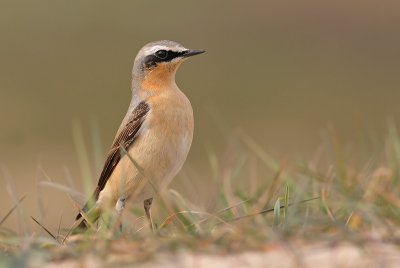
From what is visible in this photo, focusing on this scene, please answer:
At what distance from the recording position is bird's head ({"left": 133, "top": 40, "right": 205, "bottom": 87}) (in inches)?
346

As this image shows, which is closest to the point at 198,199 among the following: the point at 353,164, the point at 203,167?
the point at 353,164

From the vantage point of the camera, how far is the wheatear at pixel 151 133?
8266 millimetres

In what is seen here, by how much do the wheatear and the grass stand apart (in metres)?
0.72

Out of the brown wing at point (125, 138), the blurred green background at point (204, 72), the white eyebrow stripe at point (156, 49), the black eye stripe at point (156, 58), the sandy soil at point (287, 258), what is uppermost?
the white eyebrow stripe at point (156, 49)

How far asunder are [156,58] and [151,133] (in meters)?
0.78

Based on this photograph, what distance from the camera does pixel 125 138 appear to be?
8.64 meters

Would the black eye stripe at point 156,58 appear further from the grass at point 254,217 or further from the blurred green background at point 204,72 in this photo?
the blurred green background at point 204,72

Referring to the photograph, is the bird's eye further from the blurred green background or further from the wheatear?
the blurred green background

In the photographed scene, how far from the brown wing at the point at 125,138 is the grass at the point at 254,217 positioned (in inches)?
43.5

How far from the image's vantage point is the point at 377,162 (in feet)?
24.3

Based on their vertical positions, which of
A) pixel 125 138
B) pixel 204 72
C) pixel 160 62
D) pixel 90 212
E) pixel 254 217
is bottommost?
pixel 204 72

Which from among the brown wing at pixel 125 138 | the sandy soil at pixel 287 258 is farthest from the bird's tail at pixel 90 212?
the sandy soil at pixel 287 258

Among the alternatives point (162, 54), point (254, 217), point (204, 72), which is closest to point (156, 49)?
point (162, 54)

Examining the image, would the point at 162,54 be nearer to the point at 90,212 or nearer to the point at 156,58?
the point at 156,58
